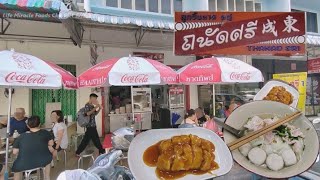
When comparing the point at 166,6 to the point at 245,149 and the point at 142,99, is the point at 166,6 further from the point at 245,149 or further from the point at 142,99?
the point at 245,149

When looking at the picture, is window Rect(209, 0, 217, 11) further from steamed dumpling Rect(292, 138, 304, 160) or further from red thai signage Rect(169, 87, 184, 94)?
steamed dumpling Rect(292, 138, 304, 160)

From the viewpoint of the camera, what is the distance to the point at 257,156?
1.52 meters

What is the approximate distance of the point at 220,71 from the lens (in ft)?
16.9

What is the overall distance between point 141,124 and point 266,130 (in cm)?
804

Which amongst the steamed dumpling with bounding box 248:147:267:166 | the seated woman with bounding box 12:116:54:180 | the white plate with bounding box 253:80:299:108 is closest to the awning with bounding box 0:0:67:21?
the seated woman with bounding box 12:116:54:180

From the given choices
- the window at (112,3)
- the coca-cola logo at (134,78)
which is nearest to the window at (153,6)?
the window at (112,3)

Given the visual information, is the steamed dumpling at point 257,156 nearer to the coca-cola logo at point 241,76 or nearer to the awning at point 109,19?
the coca-cola logo at point 241,76

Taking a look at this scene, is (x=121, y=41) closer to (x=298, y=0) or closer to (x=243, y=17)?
(x=243, y=17)

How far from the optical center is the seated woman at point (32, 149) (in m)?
A: 3.84

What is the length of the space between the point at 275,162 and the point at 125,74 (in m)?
3.53

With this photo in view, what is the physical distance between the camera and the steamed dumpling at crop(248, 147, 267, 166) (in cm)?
150

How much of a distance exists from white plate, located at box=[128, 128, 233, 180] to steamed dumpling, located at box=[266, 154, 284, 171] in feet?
0.69

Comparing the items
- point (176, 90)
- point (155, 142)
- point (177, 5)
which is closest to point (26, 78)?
point (155, 142)

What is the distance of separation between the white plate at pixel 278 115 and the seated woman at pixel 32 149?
319 centimetres
